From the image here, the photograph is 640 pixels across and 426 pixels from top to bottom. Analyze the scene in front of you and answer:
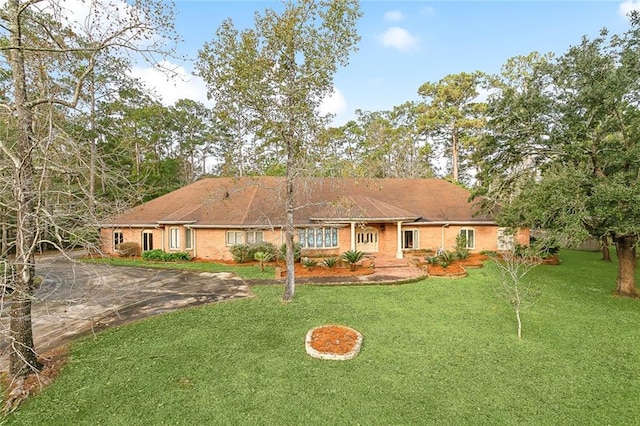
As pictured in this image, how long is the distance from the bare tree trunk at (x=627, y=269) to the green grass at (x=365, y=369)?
154 centimetres

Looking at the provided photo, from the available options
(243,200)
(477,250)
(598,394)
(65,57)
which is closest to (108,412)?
(65,57)

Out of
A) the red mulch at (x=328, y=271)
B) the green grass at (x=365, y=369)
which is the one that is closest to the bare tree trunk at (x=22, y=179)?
the green grass at (x=365, y=369)

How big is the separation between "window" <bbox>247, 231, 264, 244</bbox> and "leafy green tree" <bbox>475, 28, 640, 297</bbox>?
13.1 meters

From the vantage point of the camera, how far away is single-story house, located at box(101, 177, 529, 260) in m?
19.1

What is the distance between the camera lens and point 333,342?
8070mm

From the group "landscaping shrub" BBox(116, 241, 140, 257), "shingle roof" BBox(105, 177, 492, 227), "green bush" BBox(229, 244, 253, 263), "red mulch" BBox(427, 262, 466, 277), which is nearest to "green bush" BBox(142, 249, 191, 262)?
"landscaping shrub" BBox(116, 241, 140, 257)

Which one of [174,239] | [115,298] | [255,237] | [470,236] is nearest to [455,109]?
[470,236]

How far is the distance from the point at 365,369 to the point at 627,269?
1208cm

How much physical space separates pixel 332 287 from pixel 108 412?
8.55 meters

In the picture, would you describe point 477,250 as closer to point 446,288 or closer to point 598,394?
point 446,288

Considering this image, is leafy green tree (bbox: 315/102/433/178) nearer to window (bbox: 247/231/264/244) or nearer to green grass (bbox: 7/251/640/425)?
window (bbox: 247/231/264/244)

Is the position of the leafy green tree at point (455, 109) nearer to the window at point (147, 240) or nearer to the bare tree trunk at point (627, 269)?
the bare tree trunk at point (627, 269)

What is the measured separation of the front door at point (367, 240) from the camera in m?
20.5

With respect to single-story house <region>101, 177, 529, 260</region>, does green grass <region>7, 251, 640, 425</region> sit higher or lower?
lower
